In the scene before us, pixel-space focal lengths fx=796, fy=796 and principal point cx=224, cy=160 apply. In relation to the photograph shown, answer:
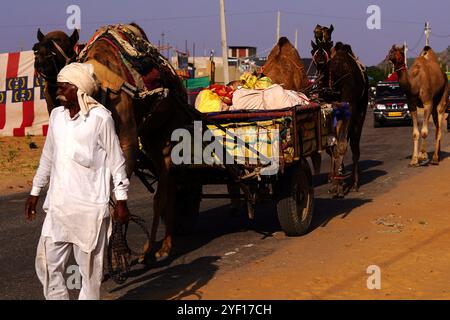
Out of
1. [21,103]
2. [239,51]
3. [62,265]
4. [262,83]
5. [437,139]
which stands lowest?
[437,139]

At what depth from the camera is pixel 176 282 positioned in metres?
7.88

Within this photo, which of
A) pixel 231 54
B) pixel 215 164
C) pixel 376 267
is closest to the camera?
pixel 376 267

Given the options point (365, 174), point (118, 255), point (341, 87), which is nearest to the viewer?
point (118, 255)

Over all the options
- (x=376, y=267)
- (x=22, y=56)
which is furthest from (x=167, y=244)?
(x=22, y=56)

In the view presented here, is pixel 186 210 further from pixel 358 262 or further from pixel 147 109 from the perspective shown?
pixel 358 262

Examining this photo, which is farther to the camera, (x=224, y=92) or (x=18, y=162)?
(x=18, y=162)

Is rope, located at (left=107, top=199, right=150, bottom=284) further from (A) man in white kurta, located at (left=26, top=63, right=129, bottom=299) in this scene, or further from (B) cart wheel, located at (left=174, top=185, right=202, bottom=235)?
(B) cart wheel, located at (left=174, top=185, right=202, bottom=235)

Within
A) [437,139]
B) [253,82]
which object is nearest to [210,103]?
[253,82]

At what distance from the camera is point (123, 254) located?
295 inches

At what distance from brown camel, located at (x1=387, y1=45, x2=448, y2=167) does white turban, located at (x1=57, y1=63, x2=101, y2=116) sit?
14154mm

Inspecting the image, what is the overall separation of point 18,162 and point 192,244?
12355 millimetres

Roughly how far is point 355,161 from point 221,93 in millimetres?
5306

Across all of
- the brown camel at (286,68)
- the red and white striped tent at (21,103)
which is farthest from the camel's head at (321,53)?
the red and white striped tent at (21,103)

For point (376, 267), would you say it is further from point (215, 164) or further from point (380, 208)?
point (380, 208)
